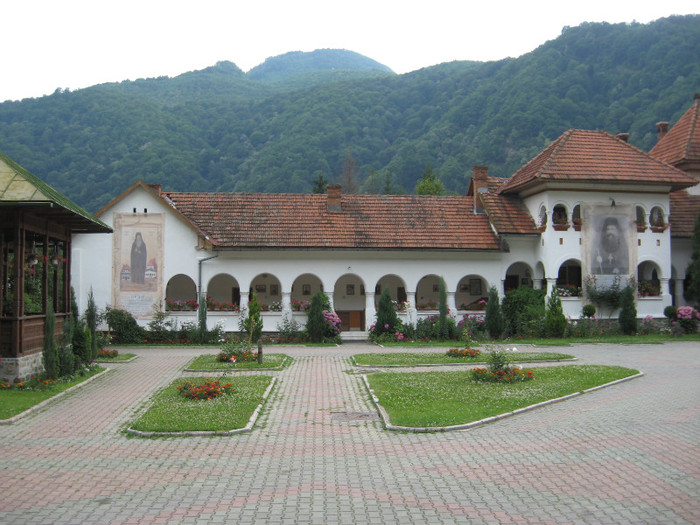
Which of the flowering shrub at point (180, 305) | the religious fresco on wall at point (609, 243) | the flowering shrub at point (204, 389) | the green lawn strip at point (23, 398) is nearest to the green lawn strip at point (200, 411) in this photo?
the flowering shrub at point (204, 389)

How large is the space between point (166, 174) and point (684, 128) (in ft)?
127

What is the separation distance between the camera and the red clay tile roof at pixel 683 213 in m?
30.0

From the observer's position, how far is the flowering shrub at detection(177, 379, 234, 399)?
13.1 m

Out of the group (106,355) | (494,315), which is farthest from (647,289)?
(106,355)

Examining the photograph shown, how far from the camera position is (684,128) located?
115 ft

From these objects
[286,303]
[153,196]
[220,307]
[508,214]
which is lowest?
[220,307]

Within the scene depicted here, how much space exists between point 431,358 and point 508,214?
11.7 m

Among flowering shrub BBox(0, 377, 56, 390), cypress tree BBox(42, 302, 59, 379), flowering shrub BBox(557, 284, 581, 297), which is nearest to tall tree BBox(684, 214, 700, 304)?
flowering shrub BBox(557, 284, 581, 297)

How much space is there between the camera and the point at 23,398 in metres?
13.1

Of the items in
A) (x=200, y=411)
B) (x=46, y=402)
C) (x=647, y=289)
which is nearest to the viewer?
(x=200, y=411)

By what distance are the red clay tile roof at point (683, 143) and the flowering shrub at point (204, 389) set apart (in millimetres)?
28734

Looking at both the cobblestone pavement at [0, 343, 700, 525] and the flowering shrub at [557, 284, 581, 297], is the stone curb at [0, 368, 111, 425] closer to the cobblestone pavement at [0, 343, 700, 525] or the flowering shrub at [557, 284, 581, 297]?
the cobblestone pavement at [0, 343, 700, 525]

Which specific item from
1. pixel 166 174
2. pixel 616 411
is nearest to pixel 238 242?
pixel 616 411

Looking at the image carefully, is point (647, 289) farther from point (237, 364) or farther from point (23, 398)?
point (23, 398)
